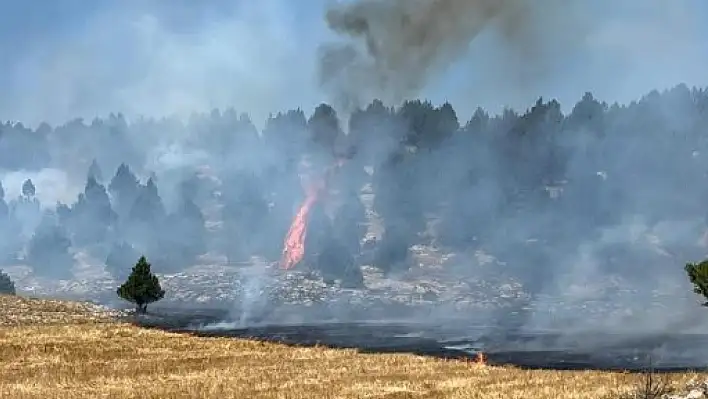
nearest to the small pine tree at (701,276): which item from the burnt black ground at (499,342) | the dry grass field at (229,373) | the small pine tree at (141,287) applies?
the burnt black ground at (499,342)

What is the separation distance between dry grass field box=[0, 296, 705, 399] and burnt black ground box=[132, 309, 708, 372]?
456 inches

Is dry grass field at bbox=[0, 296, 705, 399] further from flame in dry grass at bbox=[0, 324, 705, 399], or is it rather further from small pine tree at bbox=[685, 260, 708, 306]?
small pine tree at bbox=[685, 260, 708, 306]

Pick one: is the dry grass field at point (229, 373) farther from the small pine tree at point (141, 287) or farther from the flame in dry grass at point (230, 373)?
the small pine tree at point (141, 287)

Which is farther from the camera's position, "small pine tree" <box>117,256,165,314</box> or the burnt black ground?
"small pine tree" <box>117,256,165,314</box>

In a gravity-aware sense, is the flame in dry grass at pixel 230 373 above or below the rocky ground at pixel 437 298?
below

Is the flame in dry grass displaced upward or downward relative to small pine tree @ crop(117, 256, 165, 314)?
downward

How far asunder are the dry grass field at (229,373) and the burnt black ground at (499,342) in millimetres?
11584

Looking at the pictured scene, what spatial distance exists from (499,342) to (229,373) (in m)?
42.7

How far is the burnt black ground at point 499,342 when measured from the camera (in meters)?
63.9

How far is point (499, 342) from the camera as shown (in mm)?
83375

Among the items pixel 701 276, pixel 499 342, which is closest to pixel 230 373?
pixel 499 342

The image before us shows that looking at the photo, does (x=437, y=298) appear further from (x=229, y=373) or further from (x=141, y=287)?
(x=229, y=373)

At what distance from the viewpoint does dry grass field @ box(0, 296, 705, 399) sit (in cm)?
3825

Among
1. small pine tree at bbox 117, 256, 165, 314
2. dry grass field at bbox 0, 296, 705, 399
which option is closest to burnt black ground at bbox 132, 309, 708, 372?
small pine tree at bbox 117, 256, 165, 314
